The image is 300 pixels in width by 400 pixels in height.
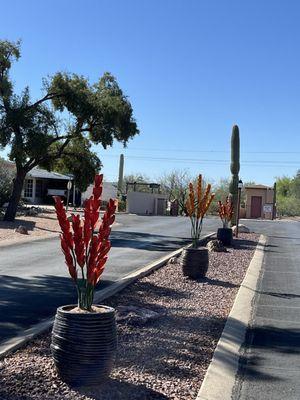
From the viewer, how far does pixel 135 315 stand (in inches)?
306

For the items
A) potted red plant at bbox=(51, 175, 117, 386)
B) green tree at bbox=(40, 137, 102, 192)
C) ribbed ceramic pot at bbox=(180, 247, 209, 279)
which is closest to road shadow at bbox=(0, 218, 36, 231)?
green tree at bbox=(40, 137, 102, 192)

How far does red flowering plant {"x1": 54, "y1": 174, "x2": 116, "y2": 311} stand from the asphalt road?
2.04 metres

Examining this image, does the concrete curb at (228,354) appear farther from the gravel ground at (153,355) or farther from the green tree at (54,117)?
the green tree at (54,117)

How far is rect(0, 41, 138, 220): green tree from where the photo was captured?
1020 inches

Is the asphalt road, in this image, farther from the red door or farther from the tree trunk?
the red door

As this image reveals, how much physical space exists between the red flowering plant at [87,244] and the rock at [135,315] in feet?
7.54

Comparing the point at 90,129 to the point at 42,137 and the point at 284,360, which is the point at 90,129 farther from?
the point at 284,360

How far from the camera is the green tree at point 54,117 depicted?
2591cm

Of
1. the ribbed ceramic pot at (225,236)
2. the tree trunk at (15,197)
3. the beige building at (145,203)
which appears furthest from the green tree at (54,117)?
the beige building at (145,203)

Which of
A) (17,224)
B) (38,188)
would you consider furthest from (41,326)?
(38,188)

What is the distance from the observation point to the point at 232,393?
5.28 metres

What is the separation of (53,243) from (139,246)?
289 centimetres

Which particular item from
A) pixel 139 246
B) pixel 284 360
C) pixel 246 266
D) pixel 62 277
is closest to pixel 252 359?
pixel 284 360

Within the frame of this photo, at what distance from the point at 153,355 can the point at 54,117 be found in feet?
71.6
